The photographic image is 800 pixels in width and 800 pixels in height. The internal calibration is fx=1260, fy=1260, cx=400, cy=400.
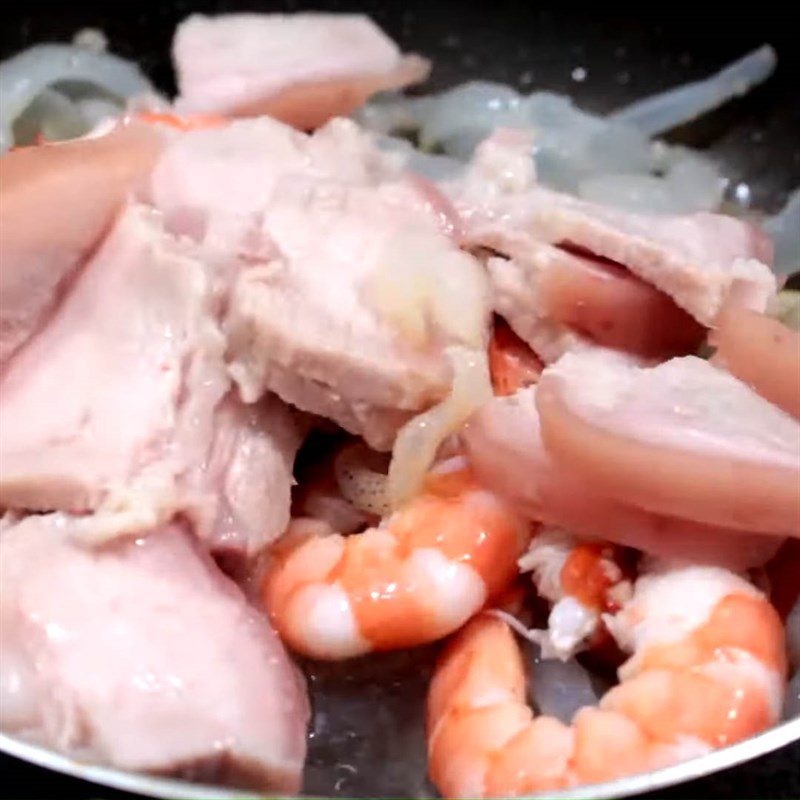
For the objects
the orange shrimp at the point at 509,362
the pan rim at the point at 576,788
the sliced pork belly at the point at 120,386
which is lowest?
the pan rim at the point at 576,788

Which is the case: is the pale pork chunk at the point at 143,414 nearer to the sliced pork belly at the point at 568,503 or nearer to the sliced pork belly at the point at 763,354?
the sliced pork belly at the point at 568,503

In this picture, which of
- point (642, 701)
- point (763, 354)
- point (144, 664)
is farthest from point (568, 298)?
point (144, 664)

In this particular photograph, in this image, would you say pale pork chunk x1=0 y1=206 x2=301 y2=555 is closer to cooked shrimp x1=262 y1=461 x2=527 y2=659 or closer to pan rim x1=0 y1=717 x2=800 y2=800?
cooked shrimp x1=262 y1=461 x2=527 y2=659

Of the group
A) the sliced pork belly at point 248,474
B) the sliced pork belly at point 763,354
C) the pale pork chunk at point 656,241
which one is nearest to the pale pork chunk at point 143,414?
the sliced pork belly at point 248,474

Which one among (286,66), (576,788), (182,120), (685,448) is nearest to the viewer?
(576,788)

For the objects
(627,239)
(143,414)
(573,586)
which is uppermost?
(627,239)

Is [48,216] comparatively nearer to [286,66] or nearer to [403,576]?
[403,576]

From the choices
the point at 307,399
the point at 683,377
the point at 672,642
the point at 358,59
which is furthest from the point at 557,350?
the point at 358,59
